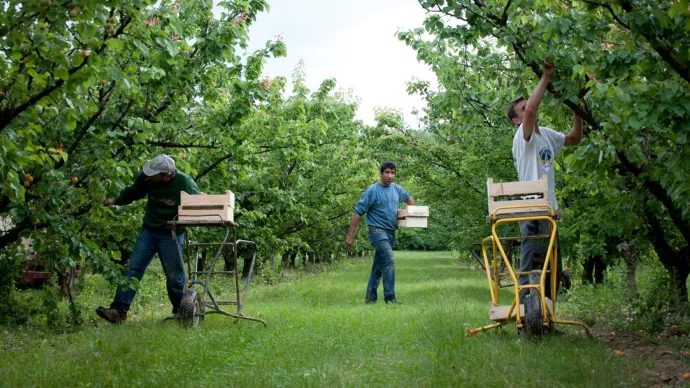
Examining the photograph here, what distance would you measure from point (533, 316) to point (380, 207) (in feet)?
18.3

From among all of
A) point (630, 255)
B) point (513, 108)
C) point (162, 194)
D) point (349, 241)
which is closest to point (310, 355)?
point (513, 108)

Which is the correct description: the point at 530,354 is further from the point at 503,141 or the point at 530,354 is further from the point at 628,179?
the point at 503,141

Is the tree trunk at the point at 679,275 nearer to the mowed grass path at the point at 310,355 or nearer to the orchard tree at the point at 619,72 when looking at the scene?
the orchard tree at the point at 619,72

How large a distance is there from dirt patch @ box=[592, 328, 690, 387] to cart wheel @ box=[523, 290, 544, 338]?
63 centimetres

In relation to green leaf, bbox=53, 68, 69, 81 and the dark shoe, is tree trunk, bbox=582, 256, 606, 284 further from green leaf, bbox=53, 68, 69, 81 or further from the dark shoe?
green leaf, bbox=53, 68, 69, 81

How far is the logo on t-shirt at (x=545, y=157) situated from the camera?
6844mm

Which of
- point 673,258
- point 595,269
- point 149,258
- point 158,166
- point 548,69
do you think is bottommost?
point 595,269

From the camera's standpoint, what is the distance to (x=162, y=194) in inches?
342

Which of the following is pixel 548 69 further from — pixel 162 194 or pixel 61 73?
pixel 162 194

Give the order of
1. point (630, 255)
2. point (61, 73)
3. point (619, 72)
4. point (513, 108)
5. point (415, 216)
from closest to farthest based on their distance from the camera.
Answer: point (61, 73), point (619, 72), point (513, 108), point (630, 255), point (415, 216)

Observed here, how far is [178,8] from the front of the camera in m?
9.77

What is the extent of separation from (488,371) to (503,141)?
22.6 ft

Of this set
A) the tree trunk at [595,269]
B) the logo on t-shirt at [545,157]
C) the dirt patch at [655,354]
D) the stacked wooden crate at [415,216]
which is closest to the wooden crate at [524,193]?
the logo on t-shirt at [545,157]

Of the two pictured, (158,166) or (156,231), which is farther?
(156,231)
